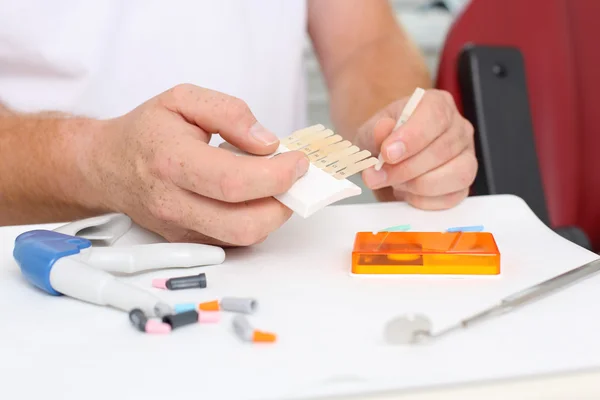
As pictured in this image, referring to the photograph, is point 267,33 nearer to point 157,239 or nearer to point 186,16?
point 186,16

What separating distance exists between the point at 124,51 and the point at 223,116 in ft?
1.35

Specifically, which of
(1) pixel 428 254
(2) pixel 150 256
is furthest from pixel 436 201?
(2) pixel 150 256

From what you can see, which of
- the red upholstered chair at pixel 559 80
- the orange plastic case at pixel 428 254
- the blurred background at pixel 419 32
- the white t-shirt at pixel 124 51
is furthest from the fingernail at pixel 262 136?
the blurred background at pixel 419 32

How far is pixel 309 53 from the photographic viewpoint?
154cm

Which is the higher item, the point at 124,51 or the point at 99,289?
the point at 124,51

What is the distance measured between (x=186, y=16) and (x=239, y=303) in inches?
22.1

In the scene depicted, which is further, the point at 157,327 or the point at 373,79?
the point at 373,79

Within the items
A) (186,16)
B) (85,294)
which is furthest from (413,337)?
(186,16)

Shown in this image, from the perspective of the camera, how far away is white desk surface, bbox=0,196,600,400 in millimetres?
366

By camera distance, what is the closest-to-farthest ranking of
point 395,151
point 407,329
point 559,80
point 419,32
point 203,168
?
point 407,329
point 203,168
point 395,151
point 559,80
point 419,32

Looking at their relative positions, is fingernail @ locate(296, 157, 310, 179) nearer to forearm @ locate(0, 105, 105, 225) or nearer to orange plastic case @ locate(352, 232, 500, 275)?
orange plastic case @ locate(352, 232, 500, 275)

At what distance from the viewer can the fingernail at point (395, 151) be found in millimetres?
642

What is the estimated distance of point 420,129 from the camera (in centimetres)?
66

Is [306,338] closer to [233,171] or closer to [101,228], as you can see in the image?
[233,171]
